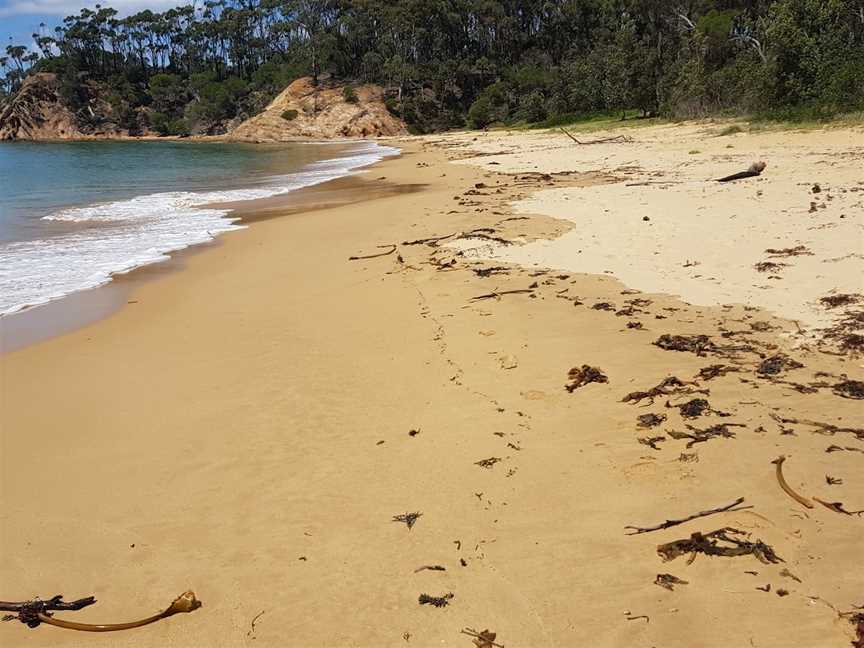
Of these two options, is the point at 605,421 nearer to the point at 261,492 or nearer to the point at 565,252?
the point at 261,492

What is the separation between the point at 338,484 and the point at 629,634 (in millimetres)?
1686

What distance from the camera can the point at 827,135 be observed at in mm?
16703

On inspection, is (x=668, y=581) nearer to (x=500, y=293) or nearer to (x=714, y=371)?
(x=714, y=371)

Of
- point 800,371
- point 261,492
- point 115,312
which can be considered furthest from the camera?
point 115,312

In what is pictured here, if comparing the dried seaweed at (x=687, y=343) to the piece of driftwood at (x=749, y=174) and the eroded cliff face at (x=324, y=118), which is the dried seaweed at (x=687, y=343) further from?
the eroded cliff face at (x=324, y=118)

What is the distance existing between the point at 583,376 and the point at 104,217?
1406 cm

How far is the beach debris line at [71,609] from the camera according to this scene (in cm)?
253

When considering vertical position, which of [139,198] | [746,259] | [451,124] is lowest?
[746,259]

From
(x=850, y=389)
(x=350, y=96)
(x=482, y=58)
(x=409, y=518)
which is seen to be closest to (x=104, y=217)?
(x=409, y=518)

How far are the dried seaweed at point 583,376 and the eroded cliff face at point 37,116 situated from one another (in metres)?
108

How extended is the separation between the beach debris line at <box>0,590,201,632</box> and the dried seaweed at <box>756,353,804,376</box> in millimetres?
3659

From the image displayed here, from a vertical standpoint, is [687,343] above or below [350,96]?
below

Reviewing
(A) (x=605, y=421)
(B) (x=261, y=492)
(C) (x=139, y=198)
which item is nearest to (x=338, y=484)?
(B) (x=261, y=492)

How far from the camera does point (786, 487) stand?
2.94 metres
